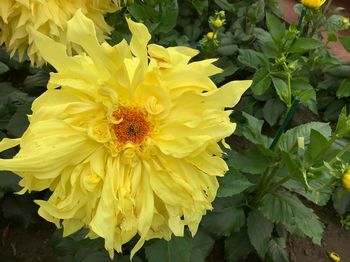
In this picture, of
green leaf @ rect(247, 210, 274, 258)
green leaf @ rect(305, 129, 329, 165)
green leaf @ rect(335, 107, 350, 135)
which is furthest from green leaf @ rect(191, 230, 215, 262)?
green leaf @ rect(335, 107, 350, 135)

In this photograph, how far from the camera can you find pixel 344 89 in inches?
71.2

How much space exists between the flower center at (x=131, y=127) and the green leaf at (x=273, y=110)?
3.64ft

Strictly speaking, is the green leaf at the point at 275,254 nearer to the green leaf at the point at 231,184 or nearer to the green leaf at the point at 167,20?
the green leaf at the point at 231,184

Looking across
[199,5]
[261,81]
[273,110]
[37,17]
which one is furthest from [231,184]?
[199,5]

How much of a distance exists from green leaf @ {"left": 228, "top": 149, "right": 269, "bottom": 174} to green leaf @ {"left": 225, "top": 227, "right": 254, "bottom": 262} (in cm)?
32

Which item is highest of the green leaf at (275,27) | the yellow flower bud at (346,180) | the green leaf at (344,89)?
the yellow flower bud at (346,180)

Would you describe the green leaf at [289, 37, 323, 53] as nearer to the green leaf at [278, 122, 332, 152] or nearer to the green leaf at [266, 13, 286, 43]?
the green leaf at [266, 13, 286, 43]

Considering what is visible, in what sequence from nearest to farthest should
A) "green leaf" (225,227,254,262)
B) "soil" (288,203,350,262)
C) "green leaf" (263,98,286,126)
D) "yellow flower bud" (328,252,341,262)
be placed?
"green leaf" (225,227,254,262)
"yellow flower bud" (328,252,341,262)
"soil" (288,203,350,262)
"green leaf" (263,98,286,126)

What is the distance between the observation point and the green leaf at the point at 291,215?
3.81ft

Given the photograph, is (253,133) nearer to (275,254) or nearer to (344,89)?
(275,254)

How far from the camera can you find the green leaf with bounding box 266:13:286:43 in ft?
4.79

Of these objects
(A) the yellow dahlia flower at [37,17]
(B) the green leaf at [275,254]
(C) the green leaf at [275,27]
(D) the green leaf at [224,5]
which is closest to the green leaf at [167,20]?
(C) the green leaf at [275,27]

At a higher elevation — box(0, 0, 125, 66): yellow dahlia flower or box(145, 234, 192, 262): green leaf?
box(0, 0, 125, 66): yellow dahlia flower

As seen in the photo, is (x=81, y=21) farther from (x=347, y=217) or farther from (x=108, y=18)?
(x=347, y=217)
